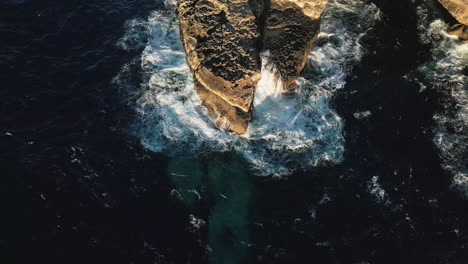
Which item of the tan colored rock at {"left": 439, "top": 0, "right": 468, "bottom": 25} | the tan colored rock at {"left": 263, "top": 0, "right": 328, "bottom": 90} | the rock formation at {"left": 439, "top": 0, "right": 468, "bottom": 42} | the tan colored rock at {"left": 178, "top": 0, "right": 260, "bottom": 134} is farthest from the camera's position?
the rock formation at {"left": 439, "top": 0, "right": 468, "bottom": 42}

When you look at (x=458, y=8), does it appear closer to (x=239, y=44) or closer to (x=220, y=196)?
(x=239, y=44)

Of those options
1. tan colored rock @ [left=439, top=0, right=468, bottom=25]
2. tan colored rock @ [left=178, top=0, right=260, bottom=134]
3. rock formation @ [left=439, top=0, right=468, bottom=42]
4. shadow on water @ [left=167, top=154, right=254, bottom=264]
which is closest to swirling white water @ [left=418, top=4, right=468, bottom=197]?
rock formation @ [left=439, top=0, right=468, bottom=42]

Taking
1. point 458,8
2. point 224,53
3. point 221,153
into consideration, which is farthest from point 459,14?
point 221,153

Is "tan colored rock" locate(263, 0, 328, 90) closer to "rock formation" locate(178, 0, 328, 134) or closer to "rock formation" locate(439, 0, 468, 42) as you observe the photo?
"rock formation" locate(178, 0, 328, 134)

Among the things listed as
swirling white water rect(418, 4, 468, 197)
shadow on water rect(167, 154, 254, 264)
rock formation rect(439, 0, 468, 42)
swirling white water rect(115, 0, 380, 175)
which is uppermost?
rock formation rect(439, 0, 468, 42)

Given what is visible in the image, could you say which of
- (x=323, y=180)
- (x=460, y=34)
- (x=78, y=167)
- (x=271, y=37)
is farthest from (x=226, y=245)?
(x=460, y=34)

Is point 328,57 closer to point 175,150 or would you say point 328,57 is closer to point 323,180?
point 323,180

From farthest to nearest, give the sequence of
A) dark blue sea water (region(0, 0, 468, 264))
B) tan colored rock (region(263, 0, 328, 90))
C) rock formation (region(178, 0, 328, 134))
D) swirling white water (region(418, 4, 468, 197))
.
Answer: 1. tan colored rock (region(263, 0, 328, 90))
2. rock formation (region(178, 0, 328, 134))
3. swirling white water (region(418, 4, 468, 197))
4. dark blue sea water (region(0, 0, 468, 264))
